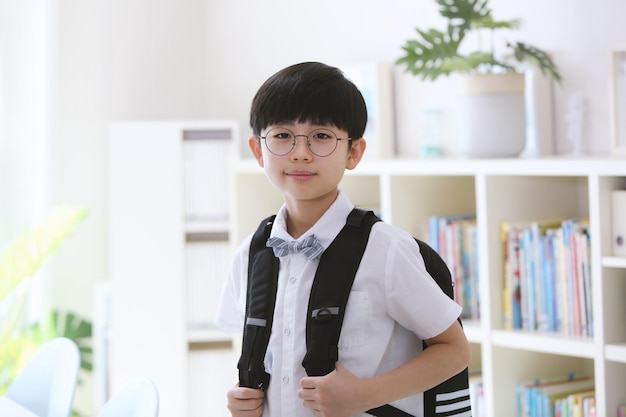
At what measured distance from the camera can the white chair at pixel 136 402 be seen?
1.54 meters

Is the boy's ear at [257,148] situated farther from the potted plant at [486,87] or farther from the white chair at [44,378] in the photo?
the potted plant at [486,87]

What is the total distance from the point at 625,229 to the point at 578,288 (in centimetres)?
20

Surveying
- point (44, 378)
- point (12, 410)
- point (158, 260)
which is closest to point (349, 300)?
point (12, 410)

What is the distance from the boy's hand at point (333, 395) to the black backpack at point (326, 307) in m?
0.03

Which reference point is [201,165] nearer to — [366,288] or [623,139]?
[623,139]

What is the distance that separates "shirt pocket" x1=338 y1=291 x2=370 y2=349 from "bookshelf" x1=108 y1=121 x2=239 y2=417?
2.16 meters

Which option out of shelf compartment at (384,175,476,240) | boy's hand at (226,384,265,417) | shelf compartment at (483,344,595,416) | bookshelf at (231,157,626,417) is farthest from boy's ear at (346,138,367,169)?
shelf compartment at (384,175,476,240)

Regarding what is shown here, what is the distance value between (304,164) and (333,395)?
322 mm

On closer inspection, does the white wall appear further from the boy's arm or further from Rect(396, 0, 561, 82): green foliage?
the boy's arm

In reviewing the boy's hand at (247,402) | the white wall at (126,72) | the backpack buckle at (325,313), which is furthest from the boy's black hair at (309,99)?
the white wall at (126,72)

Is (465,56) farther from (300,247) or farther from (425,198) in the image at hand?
(300,247)

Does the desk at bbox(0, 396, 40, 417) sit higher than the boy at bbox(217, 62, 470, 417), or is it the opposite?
the boy at bbox(217, 62, 470, 417)

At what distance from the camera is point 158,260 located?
3.38m

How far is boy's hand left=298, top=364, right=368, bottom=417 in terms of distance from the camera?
123cm
